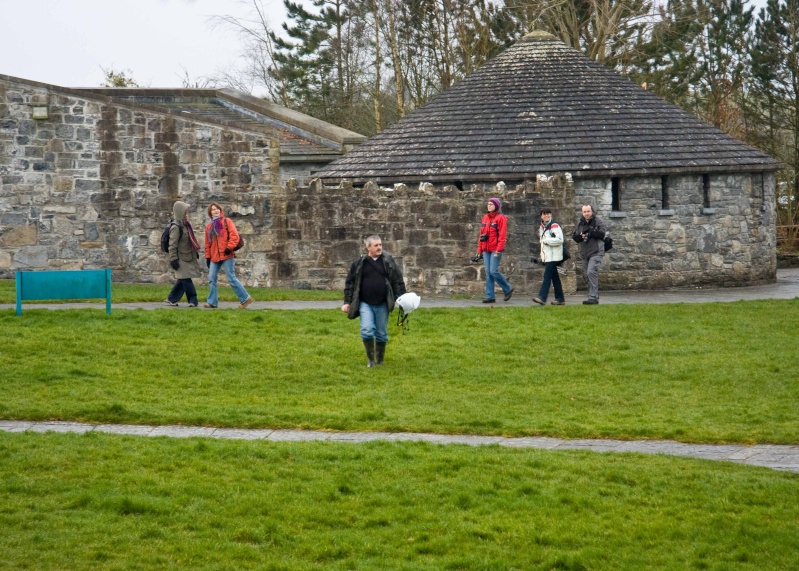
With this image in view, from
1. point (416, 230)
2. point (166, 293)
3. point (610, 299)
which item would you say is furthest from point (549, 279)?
point (166, 293)

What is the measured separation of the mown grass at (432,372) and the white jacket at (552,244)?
1.18 m

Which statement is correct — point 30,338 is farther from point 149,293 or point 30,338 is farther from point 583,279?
point 583,279

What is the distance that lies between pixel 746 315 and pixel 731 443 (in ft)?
26.0

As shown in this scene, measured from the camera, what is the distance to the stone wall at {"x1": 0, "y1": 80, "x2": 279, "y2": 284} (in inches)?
872

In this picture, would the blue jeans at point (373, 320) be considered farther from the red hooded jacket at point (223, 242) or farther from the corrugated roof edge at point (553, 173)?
the corrugated roof edge at point (553, 173)

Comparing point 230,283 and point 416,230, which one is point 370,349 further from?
point 416,230

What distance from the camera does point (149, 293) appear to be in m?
20.4

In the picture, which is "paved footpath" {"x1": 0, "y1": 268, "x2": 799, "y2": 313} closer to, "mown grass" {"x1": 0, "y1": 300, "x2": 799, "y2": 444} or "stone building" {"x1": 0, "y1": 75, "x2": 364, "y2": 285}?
"mown grass" {"x1": 0, "y1": 300, "x2": 799, "y2": 444}

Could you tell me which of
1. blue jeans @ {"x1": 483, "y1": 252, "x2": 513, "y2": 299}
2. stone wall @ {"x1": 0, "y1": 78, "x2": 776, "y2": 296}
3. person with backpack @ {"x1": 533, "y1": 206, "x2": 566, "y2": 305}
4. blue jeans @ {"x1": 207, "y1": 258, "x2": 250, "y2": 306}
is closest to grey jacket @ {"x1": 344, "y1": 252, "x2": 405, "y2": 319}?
blue jeans @ {"x1": 207, "y1": 258, "x2": 250, "y2": 306}

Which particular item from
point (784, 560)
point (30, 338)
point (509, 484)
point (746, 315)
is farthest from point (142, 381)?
point (746, 315)

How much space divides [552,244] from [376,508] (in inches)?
447

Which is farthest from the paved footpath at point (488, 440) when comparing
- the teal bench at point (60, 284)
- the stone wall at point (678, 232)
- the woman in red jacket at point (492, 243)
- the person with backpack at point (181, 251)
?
the stone wall at point (678, 232)

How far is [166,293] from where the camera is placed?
20.5 metres

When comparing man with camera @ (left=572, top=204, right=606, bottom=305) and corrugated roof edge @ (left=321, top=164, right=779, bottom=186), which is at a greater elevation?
corrugated roof edge @ (left=321, top=164, right=779, bottom=186)
